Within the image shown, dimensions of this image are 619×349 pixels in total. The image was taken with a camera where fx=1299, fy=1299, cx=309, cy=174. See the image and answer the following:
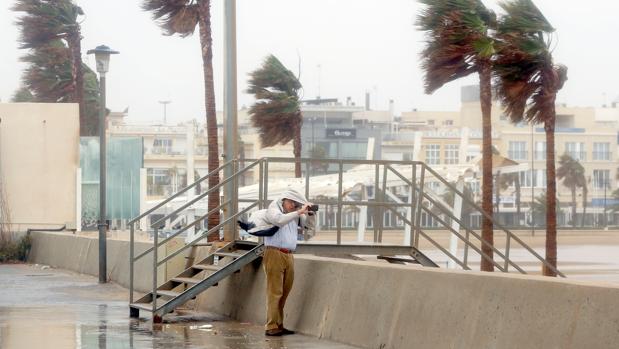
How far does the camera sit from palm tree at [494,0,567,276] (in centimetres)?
2984

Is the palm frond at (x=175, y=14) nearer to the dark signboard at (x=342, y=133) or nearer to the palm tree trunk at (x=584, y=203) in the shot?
the dark signboard at (x=342, y=133)

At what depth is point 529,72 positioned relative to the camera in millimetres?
30516

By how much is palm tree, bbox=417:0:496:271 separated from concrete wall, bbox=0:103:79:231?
1014 cm

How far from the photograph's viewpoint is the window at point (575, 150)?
150 metres

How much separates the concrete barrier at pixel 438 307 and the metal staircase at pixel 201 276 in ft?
1.39

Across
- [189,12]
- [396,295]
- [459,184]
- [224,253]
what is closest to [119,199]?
[189,12]

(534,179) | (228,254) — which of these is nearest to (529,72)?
(228,254)

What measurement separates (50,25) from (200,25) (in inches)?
662

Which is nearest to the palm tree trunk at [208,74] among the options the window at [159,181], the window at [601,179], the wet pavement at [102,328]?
the wet pavement at [102,328]

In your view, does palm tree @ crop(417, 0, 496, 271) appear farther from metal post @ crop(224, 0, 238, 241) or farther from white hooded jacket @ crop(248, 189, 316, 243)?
white hooded jacket @ crop(248, 189, 316, 243)

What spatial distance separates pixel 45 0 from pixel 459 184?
17824 mm

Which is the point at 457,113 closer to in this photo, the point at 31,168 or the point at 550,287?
the point at 31,168

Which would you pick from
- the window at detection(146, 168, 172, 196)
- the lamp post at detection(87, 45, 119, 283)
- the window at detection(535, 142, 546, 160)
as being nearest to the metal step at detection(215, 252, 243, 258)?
the lamp post at detection(87, 45, 119, 283)

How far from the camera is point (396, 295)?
12.4 meters
